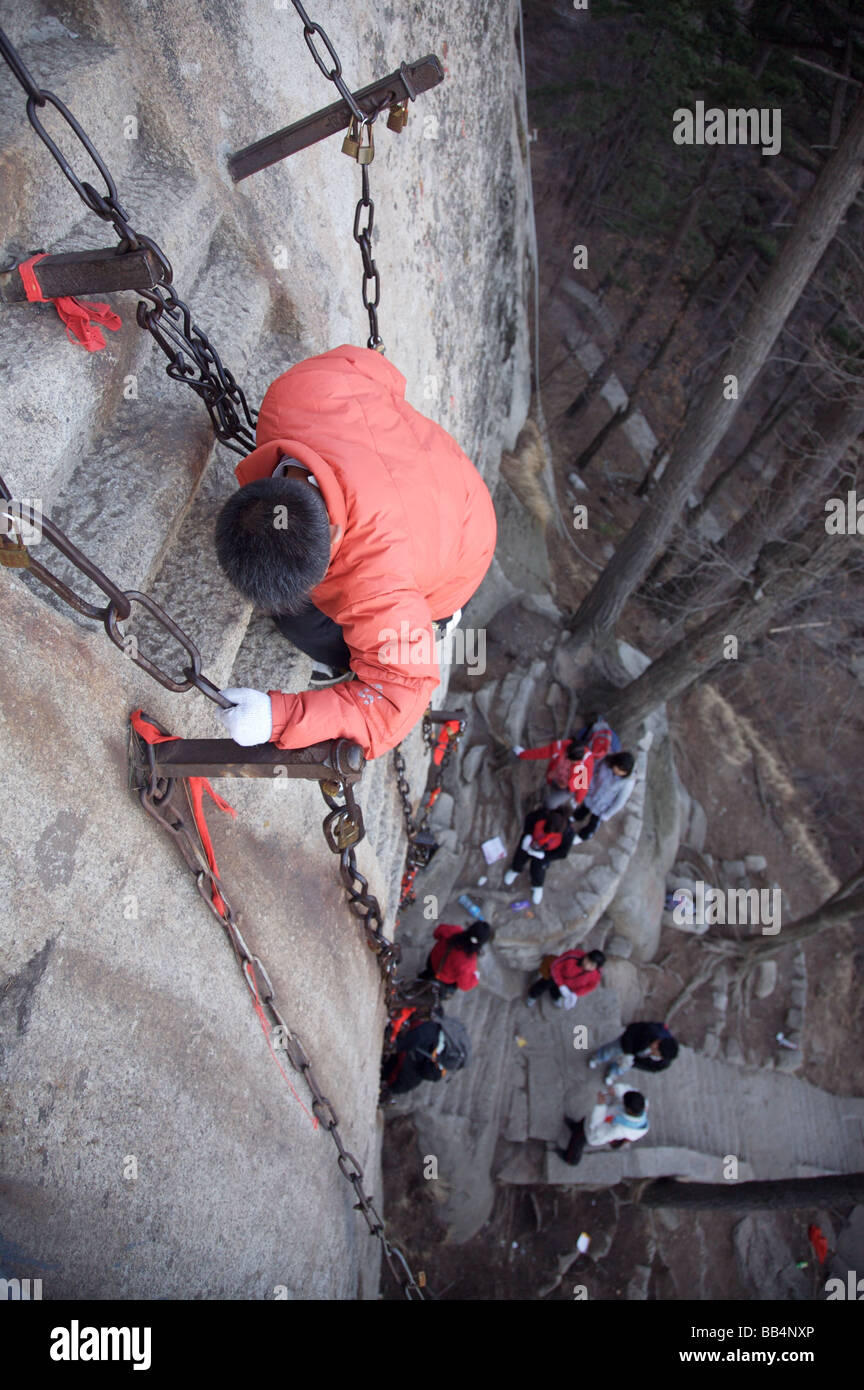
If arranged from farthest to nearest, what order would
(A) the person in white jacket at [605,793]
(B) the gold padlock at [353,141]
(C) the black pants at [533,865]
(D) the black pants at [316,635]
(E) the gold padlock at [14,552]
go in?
(A) the person in white jacket at [605,793] → (C) the black pants at [533,865] → (D) the black pants at [316,635] → (B) the gold padlock at [353,141] → (E) the gold padlock at [14,552]

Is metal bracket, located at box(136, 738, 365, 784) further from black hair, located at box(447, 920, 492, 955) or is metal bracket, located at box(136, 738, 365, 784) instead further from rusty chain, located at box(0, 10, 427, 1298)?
black hair, located at box(447, 920, 492, 955)

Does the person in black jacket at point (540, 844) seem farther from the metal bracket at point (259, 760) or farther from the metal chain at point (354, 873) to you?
the metal bracket at point (259, 760)

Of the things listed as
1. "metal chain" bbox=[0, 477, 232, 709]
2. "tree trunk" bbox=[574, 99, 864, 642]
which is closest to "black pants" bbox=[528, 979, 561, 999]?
"tree trunk" bbox=[574, 99, 864, 642]

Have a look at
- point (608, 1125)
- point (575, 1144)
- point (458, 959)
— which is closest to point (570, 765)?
point (458, 959)

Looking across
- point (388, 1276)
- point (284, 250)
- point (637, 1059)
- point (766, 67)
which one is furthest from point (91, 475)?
point (766, 67)

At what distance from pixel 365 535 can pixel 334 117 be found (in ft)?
5.80

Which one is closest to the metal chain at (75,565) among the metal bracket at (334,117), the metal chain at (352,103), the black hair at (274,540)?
the black hair at (274,540)

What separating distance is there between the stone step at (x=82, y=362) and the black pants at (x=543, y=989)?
21.6 feet

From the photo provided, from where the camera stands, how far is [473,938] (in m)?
6.58

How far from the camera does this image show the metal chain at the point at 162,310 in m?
1.77

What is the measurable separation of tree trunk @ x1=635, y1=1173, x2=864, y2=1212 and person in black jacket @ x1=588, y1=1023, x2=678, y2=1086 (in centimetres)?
151

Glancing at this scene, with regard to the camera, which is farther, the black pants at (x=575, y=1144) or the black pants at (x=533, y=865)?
the black pants at (x=533, y=865)

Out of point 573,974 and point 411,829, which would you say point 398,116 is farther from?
point 573,974
